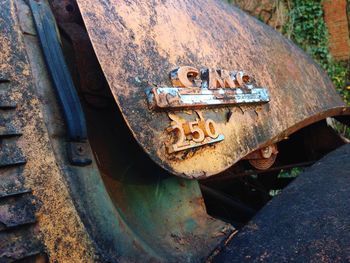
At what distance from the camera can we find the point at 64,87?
2.36 feet

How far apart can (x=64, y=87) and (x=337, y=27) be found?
695 cm

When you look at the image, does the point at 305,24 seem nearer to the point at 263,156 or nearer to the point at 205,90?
the point at 263,156

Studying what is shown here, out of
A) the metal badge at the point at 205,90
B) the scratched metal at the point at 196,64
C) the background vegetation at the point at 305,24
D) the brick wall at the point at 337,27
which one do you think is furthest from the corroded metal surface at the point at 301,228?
the brick wall at the point at 337,27

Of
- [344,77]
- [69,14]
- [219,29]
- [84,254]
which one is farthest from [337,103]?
[344,77]

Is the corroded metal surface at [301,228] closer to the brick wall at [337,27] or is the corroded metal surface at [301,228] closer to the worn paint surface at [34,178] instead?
the worn paint surface at [34,178]

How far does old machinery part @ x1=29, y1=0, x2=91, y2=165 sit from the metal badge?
6.2 inches

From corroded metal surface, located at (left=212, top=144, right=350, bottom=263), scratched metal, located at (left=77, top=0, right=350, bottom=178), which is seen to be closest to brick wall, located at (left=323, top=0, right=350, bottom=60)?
scratched metal, located at (left=77, top=0, right=350, bottom=178)

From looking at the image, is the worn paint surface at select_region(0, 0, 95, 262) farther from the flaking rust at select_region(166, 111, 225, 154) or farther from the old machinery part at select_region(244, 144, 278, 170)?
the old machinery part at select_region(244, 144, 278, 170)

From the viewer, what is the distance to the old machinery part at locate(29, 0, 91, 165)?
0.70m

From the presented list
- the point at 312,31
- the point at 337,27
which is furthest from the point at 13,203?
the point at 337,27

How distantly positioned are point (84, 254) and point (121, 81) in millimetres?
344

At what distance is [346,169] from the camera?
1021 mm

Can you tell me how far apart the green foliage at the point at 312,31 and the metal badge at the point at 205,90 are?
600 centimetres

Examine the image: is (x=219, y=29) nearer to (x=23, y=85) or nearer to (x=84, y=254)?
(x=23, y=85)
